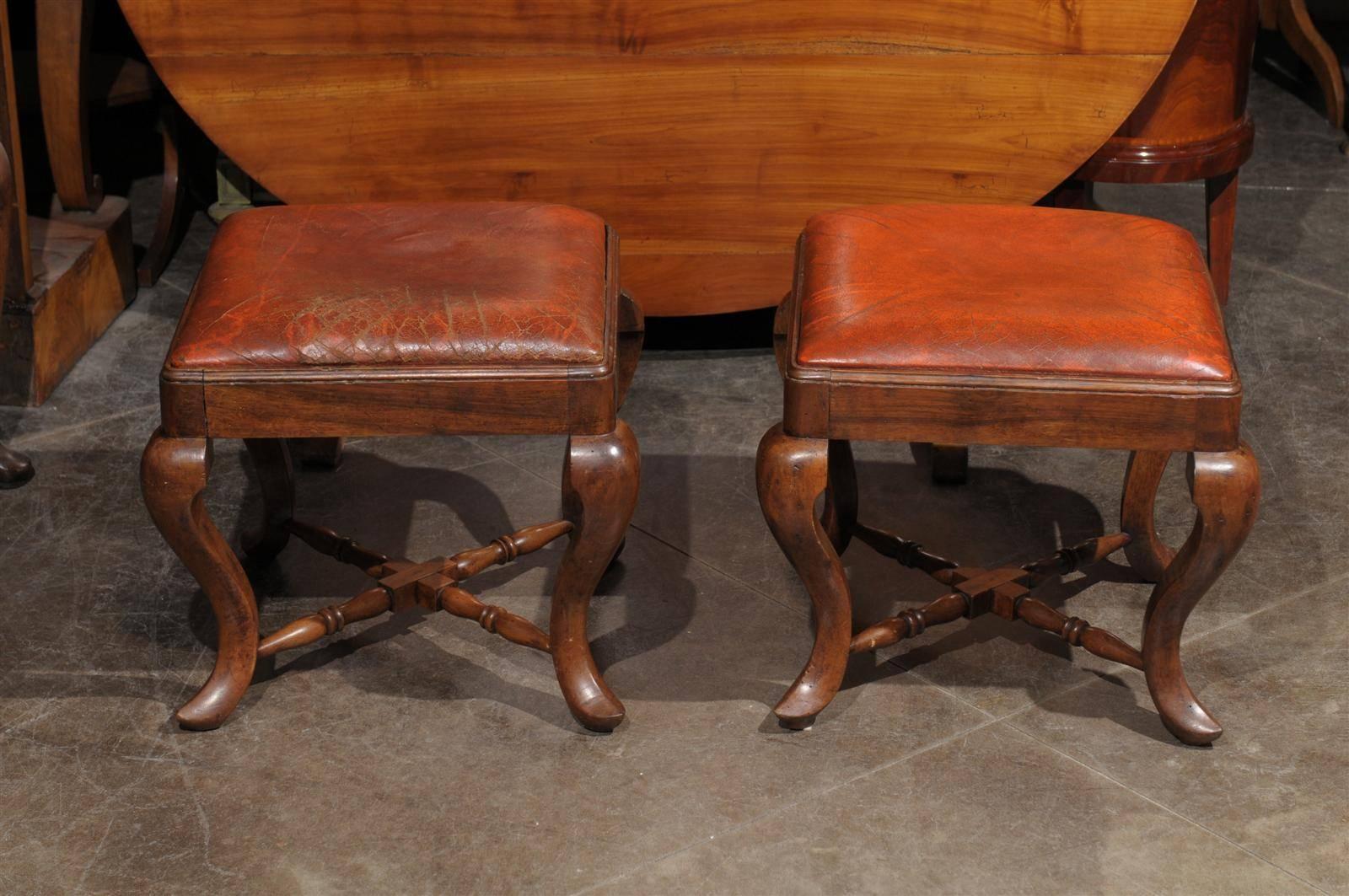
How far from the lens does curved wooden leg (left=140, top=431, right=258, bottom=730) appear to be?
72.1 inches

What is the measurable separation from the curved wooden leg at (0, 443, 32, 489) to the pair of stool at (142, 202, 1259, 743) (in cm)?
71

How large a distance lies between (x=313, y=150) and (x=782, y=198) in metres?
0.76

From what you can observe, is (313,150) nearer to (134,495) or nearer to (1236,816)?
(134,495)

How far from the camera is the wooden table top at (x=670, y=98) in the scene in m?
2.56

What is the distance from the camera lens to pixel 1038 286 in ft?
6.16

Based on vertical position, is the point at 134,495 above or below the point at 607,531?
below

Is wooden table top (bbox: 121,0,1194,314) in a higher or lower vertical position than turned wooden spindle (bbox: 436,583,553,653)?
higher

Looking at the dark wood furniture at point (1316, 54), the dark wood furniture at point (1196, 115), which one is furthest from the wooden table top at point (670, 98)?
the dark wood furniture at point (1316, 54)

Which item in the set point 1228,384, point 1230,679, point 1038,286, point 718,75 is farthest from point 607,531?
point 718,75

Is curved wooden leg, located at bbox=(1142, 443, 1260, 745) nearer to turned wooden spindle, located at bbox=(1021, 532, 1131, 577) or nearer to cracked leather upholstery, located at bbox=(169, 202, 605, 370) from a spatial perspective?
turned wooden spindle, located at bbox=(1021, 532, 1131, 577)

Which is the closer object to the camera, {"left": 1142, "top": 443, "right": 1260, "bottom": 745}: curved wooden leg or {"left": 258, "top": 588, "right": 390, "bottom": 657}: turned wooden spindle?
{"left": 1142, "top": 443, "right": 1260, "bottom": 745}: curved wooden leg

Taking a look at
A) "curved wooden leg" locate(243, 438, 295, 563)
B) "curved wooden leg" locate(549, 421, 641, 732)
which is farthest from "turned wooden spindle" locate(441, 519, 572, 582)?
"curved wooden leg" locate(243, 438, 295, 563)

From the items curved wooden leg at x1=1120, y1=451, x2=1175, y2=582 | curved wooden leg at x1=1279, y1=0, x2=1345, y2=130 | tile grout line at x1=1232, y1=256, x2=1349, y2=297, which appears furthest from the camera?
curved wooden leg at x1=1279, y1=0, x2=1345, y2=130

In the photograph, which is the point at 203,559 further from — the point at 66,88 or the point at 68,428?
the point at 66,88
